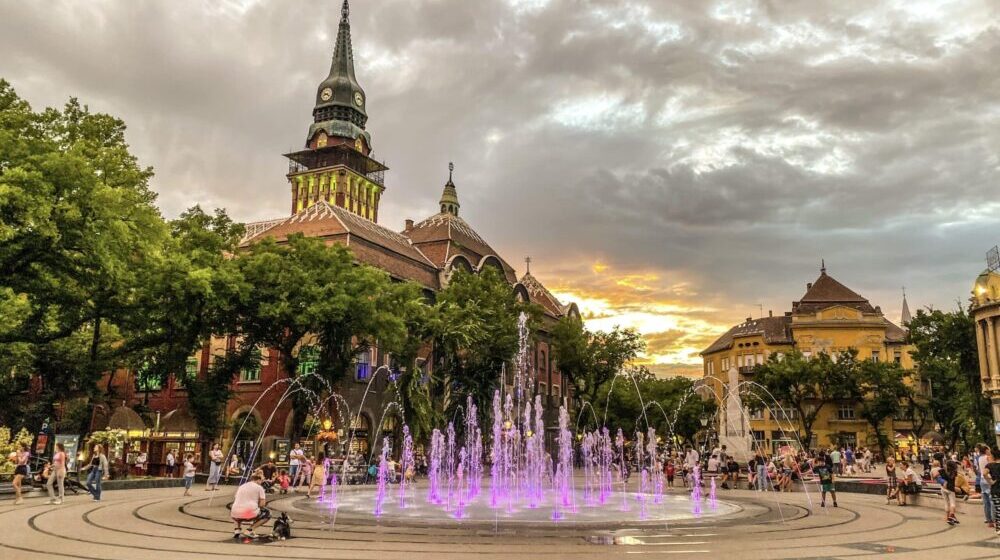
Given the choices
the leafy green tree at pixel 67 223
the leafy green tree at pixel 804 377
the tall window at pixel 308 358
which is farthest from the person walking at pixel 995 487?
the leafy green tree at pixel 804 377

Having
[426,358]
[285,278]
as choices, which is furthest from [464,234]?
[285,278]

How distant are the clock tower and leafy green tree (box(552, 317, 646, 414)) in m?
35.0

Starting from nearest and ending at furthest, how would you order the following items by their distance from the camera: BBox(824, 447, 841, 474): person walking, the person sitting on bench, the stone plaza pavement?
the stone plaza pavement → the person sitting on bench → BBox(824, 447, 841, 474): person walking

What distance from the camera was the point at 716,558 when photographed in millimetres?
11836

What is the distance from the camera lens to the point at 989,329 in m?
44.1

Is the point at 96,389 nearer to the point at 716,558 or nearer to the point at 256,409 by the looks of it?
the point at 256,409

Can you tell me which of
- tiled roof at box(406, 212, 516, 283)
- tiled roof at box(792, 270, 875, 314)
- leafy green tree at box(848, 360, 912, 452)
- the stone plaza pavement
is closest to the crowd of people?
the stone plaza pavement

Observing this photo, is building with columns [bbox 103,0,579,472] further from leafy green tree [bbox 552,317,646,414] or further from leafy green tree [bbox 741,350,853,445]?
leafy green tree [bbox 741,350,853,445]

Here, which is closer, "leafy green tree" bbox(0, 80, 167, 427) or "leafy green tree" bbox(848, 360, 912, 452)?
"leafy green tree" bbox(0, 80, 167, 427)

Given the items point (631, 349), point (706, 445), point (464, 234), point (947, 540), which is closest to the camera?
point (947, 540)

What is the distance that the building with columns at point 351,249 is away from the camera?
44.6 metres

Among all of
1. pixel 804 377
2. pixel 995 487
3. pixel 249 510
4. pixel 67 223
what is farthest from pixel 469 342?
pixel 995 487

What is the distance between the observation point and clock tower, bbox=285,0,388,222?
3509 inches

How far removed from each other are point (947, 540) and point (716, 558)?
5731mm
